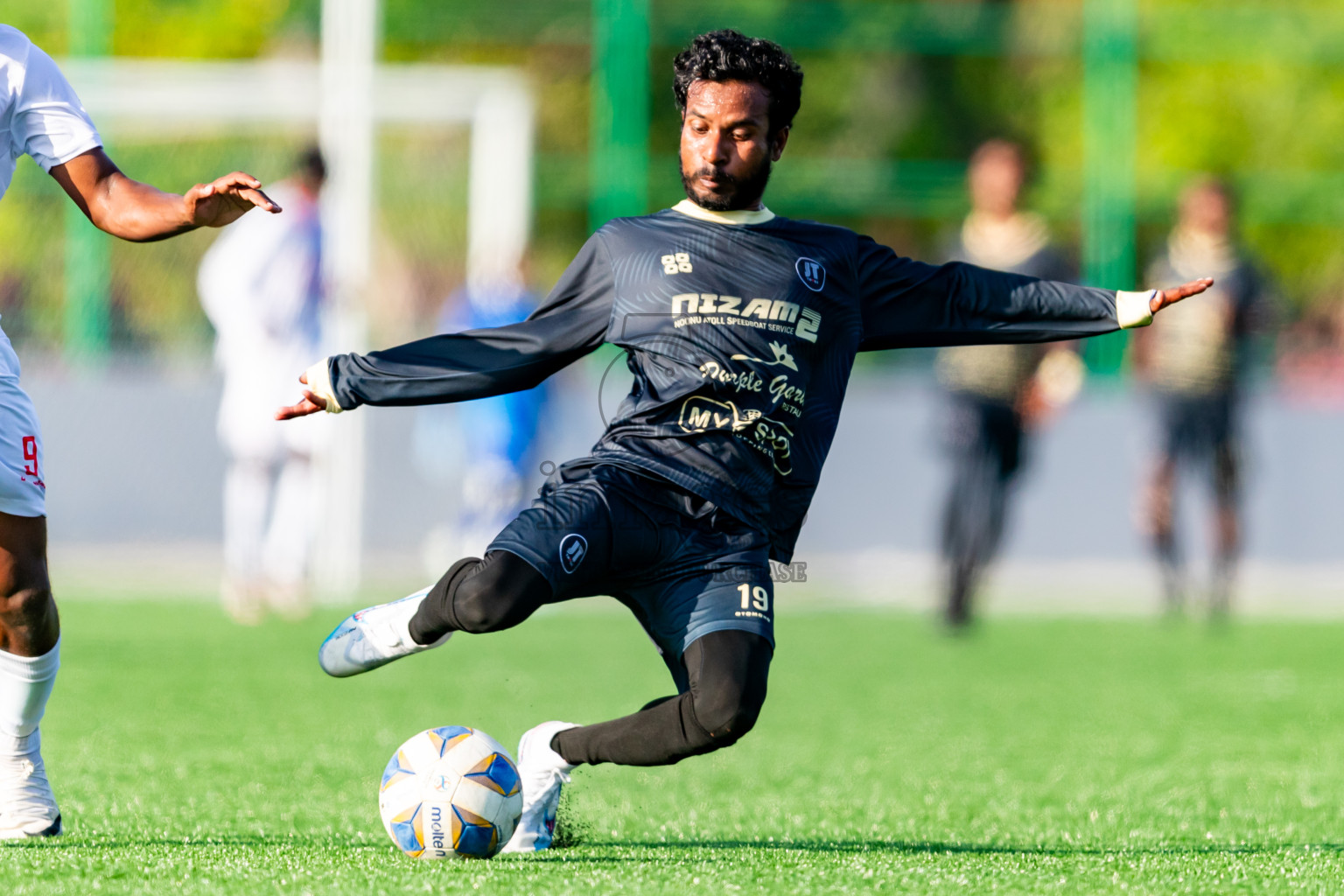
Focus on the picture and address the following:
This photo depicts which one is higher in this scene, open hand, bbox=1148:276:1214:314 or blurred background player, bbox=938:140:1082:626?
open hand, bbox=1148:276:1214:314

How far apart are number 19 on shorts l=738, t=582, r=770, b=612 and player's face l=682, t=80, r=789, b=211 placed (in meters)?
0.92

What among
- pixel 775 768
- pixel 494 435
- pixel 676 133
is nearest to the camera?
pixel 775 768

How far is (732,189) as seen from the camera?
15.1ft

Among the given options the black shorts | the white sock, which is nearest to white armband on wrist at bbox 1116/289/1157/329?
the black shorts

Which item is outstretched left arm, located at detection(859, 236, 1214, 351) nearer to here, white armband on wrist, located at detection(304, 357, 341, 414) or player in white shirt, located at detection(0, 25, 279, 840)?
white armband on wrist, located at detection(304, 357, 341, 414)

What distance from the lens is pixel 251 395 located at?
11328mm

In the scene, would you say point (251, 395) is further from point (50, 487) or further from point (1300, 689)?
point (1300, 689)

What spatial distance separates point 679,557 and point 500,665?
4.91 m

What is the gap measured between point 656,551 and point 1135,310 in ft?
4.36

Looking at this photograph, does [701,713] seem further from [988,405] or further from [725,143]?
[988,405]

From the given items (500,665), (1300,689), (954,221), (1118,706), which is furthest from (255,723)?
(954,221)

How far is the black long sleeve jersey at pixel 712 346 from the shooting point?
443cm

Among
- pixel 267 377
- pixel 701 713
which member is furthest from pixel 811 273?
pixel 267 377

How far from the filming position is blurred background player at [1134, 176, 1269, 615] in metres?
11.7
